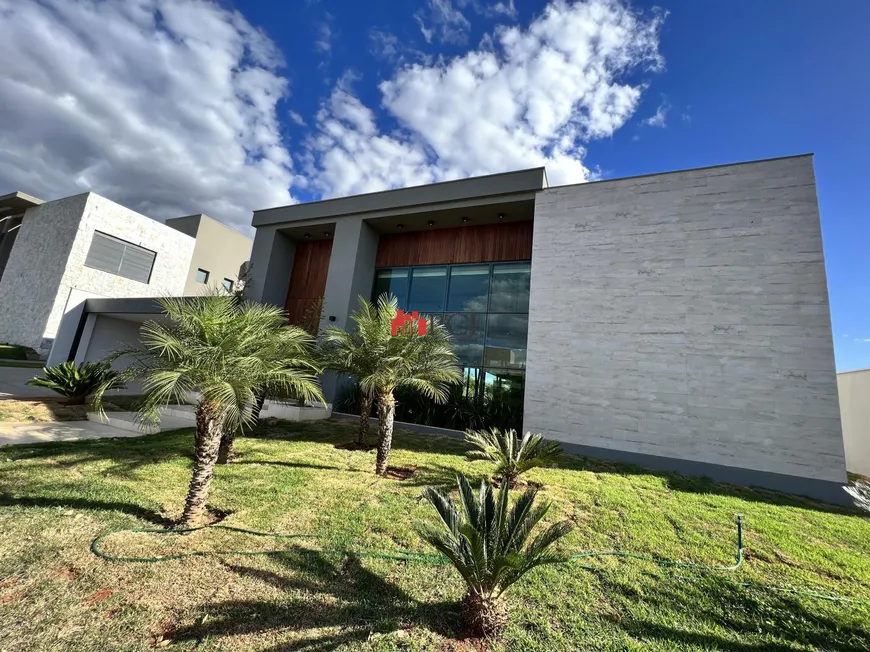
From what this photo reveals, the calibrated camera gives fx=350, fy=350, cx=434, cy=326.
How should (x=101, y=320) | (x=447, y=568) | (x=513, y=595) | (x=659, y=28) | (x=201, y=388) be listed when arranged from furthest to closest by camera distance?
1. (x=101, y=320)
2. (x=659, y=28)
3. (x=201, y=388)
4. (x=447, y=568)
5. (x=513, y=595)

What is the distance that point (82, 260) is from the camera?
18.0 meters

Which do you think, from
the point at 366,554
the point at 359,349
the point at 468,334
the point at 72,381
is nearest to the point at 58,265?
the point at 72,381

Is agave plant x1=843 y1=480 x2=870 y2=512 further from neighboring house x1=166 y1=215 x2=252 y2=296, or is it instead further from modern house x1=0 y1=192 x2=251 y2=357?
neighboring house x1=166 y1=215 x2=252 y2=296

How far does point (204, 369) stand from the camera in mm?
4184

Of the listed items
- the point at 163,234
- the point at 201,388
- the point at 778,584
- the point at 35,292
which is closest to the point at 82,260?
the point at 35,292

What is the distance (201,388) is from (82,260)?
Answer: 2102 cm

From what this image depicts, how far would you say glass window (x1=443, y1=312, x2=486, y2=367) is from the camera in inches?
470

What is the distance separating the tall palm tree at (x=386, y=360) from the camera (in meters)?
6.93

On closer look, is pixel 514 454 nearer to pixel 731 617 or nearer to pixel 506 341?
pixel 731 617

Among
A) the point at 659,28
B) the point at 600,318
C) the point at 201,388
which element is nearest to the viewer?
the point at 201,388

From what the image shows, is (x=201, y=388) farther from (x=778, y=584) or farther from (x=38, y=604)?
(x=778, y=584)

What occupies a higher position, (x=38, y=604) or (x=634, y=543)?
(x=634, y=543)

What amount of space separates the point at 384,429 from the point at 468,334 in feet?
19.9

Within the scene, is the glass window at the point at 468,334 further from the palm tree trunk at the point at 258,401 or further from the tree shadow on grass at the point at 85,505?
the tree shadow on grass at the point at 85,505
